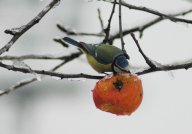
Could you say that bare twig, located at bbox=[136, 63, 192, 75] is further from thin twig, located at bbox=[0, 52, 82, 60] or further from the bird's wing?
thin twig, located at bbox=[0, 52, 82, 60]

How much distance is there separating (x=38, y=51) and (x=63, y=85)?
104 centimetres

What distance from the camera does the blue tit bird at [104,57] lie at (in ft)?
8.50

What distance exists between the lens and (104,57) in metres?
2.93

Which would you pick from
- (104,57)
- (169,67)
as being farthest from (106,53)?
(169,67)

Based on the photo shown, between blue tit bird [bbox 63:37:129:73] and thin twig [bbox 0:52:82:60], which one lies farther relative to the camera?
thin twig [bbox 0:52:82:60]

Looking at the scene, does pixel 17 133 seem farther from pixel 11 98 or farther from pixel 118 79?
pixel 118 79

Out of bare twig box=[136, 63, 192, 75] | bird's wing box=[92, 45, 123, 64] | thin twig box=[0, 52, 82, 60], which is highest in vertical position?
bare twig box=[136, 63, 192, 75]

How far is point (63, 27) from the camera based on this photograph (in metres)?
3.62

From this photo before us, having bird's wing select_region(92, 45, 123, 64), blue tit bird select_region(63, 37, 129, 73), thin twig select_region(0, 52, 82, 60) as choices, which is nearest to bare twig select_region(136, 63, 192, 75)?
blue tit bird select_region(63, 37, 129, 73)

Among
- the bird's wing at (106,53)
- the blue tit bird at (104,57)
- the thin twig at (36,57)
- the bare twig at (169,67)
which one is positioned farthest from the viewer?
the thin twig at (36,57)

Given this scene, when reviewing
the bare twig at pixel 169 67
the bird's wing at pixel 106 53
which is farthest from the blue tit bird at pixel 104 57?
the bare twig at pixel 169 67

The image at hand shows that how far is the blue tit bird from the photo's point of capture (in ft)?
8.50

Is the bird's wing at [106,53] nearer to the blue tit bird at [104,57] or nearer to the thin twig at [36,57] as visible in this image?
the blue tit bird at [104,57]

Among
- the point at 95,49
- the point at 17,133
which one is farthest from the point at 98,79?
the point at 17,133
